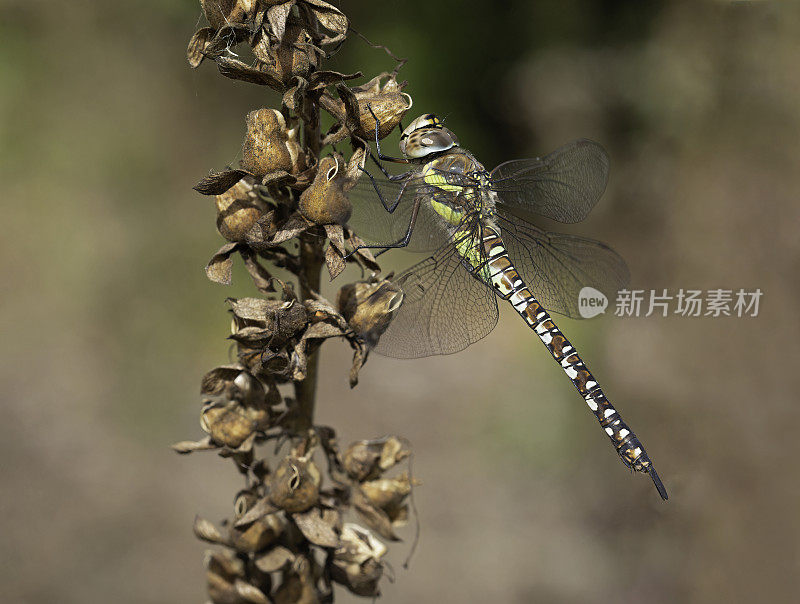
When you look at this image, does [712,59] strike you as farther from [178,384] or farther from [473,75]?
[178,384]

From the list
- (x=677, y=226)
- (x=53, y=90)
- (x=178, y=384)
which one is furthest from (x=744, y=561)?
(x=53, y=90)

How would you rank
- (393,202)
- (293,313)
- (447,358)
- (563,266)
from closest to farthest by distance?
1. (293,313)
2. (393,202)
3. (563,266)
4. (447,358)

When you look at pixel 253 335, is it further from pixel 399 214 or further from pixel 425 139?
pixel 425 139

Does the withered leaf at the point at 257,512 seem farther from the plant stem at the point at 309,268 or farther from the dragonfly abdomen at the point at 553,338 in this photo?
the dragonfly abdomen at the point at 553,338

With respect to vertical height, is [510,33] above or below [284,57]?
above

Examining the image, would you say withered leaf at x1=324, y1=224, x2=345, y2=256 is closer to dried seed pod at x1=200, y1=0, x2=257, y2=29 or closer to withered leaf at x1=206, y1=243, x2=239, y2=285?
withered leaf at x1=206, y1=243, x2=239, y2=285

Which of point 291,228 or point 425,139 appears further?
point 425,139

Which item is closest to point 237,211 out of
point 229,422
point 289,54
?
point 289,54
